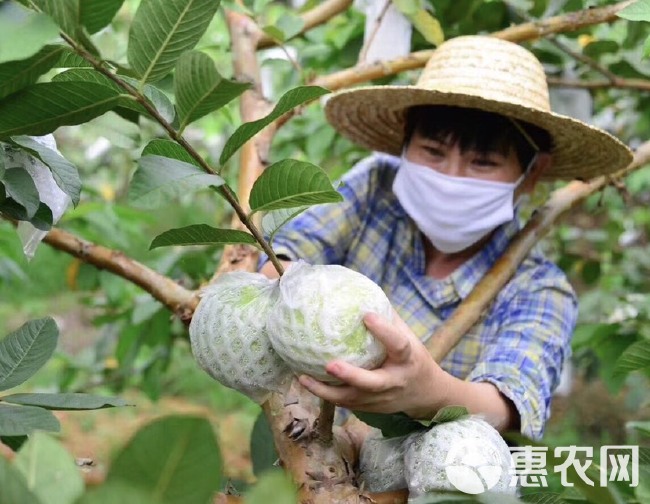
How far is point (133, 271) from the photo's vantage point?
1323mm

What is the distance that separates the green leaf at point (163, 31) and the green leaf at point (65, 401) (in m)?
0.29

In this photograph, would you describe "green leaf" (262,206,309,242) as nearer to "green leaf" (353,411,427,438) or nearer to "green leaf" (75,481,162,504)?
"green leaf" (353,411,427,438)

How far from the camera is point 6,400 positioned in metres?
0.78

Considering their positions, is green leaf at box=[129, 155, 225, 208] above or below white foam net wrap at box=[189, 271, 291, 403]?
above

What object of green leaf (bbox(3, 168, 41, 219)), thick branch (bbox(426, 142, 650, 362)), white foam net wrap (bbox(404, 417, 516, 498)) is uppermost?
green leaf (bbox(3, 168, 41, 219))

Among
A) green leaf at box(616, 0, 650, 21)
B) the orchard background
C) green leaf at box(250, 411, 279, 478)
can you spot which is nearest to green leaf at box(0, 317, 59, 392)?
the orchard background

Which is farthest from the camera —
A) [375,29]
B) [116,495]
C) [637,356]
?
[375,29]

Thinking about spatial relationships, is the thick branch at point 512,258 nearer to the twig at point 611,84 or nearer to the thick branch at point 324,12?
the twig at point 611,84

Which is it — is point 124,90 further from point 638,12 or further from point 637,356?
point 637,356

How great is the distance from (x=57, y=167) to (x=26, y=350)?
0.59ft

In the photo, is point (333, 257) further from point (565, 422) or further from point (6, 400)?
point (565, 422)

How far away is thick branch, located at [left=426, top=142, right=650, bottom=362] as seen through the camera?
1315 mm

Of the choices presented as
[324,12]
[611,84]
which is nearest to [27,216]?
[324,12]

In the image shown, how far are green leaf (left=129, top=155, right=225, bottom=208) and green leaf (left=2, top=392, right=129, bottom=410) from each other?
0.19 metres
